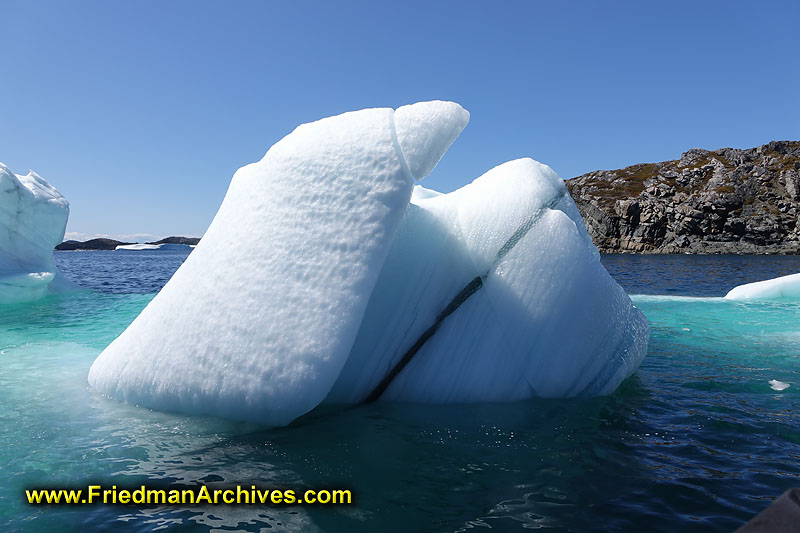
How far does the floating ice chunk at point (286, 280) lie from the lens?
5379 millimetres

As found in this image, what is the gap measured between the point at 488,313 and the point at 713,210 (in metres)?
92.4

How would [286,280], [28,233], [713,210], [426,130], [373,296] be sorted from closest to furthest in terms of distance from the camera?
[286,280] → [426,130] → [373,296] → [28,233] → [713,210]

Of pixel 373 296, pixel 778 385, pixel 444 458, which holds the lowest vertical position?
pixel 444 458

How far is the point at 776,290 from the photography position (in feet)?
63.2

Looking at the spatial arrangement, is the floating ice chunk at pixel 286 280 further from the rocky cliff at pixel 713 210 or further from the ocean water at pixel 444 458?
the rocky cliff at pixel 713 210

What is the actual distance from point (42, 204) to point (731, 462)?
26302 mm

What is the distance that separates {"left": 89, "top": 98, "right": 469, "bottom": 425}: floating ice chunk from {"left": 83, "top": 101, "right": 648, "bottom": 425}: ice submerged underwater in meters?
0.02

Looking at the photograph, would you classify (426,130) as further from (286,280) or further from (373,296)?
(286,280)

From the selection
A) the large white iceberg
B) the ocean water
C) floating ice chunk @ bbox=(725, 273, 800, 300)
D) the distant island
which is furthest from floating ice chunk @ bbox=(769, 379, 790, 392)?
the distant island

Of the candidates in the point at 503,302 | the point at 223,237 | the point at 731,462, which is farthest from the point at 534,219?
the point at 223,237

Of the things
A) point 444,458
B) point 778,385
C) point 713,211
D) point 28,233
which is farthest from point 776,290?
point 713,211

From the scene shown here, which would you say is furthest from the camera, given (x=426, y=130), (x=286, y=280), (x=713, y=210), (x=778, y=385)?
(x=713, y=210)

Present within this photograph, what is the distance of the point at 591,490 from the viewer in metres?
4.39

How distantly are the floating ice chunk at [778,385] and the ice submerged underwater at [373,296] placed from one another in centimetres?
203
